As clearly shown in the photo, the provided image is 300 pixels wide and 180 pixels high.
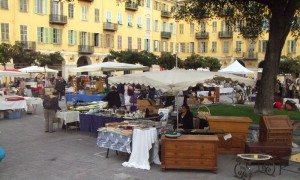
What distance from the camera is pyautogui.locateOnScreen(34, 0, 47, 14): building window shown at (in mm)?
37219

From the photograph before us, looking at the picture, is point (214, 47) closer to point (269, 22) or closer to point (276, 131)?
point (269, 22)

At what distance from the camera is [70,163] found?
832 centimetres

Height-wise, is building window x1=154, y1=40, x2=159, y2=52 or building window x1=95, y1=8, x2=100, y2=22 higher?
building window x1=95, y1=8, x2=100, y2=22

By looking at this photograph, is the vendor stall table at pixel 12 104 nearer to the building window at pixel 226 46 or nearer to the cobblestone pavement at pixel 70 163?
the cobblestone pavement at pixel 70 163

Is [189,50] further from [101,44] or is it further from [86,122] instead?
[86,122]

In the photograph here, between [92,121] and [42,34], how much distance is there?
28.6 m

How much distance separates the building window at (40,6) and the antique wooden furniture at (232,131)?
3210cm

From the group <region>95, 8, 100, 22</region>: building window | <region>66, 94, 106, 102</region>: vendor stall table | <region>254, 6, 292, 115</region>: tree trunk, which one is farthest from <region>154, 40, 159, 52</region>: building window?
<region>254, 6, 292, 115</region>: tree trunk

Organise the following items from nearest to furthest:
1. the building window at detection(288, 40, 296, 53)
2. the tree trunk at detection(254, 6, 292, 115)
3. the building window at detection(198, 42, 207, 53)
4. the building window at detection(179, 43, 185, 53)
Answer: the tree trunk at detection(254, 6, 292, 115), the building window at detection(288, 40, 296, 53), the building window at detection(198, 42, 207, 53), the building window at detection(179, 43, 185, 53)

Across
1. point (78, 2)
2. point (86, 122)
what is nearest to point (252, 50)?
point (78, 2)

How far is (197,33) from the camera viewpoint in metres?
54.4

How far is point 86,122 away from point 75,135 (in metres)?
0.53

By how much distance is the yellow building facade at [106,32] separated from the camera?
36.3 meters

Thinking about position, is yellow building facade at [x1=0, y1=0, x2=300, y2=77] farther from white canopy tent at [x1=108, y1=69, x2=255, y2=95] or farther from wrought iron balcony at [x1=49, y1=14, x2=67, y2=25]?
white canopy tent at [x1=108, y1=69, x2=255, y2=95]
